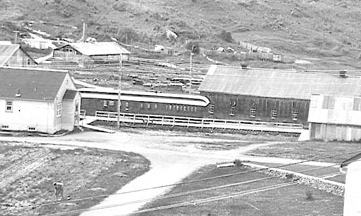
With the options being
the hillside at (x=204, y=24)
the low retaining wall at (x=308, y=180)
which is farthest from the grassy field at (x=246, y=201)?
the hillside at (x=204, y=24)

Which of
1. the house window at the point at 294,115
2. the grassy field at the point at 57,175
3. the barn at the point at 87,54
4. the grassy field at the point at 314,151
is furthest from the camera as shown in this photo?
the barn at the point at 87,54

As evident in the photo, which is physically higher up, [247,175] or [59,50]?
[59,50]

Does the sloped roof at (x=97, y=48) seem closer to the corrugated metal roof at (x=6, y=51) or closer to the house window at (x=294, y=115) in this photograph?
the corrugated metal roof at (x=6, y=51)

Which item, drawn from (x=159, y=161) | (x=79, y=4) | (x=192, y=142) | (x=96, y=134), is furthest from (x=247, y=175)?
(x=79, y=4)

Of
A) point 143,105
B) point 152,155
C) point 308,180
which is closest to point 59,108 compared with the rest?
point 152,155

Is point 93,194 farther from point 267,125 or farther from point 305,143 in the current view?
point 267,125

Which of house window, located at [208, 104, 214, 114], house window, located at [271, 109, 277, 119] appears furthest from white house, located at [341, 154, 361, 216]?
house window, located at [208, 104, 214, 114]

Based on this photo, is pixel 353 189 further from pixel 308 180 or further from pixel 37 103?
pixel 37 103
